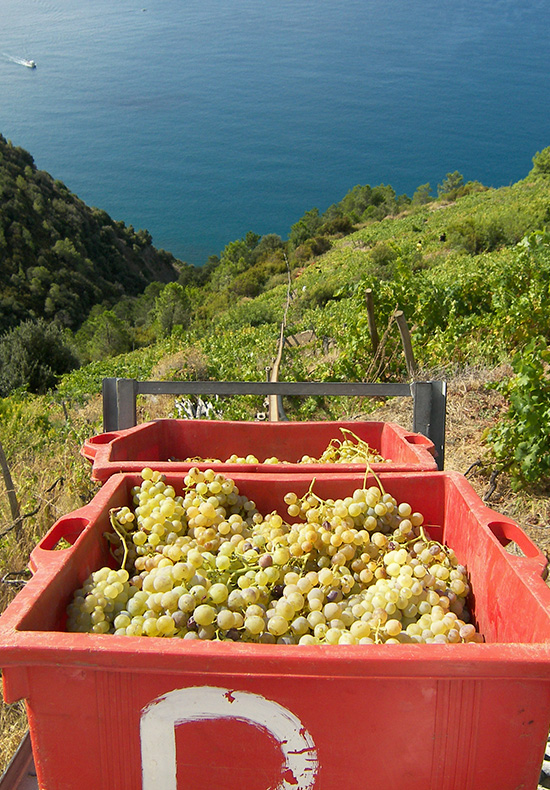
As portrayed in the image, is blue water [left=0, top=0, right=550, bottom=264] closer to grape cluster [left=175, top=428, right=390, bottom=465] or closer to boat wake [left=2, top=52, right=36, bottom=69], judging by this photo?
boat wake [left=2, top=52, right=36, bottom=69]

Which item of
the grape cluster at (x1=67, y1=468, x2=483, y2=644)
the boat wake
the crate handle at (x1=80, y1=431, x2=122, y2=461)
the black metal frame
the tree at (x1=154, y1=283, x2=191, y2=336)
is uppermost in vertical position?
the boat wake

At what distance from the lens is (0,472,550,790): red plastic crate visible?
3.19 feet

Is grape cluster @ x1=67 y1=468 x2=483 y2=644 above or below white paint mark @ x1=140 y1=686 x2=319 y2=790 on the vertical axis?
above

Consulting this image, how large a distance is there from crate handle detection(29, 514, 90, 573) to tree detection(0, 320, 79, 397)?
24.3 metres

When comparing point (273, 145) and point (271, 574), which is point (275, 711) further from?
point (273, 145)

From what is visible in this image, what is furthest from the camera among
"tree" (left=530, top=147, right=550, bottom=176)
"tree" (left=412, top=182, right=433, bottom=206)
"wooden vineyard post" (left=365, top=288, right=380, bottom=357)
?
"tree" (left=412, top=182, right=433, bottom=206)

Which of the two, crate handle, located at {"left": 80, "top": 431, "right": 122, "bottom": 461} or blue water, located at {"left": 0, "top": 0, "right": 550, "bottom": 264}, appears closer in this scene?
crate handle, located at {"left": 80, "top": 431, "right": 122, "bottom": 461}

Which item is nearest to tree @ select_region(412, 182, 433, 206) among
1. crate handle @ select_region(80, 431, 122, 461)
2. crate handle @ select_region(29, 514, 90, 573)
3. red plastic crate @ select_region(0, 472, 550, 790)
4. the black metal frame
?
the black metal frame

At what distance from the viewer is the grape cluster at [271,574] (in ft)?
4.02

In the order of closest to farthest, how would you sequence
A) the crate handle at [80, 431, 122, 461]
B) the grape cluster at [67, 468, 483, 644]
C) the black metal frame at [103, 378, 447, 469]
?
the grape cluster at [67, 468, 483, 644], the crate handle at [80, 431, 122, 461], the black metal frame at [103, 378, 447, 469]

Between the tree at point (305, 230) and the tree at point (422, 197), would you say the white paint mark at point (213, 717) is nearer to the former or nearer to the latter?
the tree at point (305, 230)

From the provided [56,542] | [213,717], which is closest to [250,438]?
[56,542]

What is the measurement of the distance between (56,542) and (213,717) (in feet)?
1.98

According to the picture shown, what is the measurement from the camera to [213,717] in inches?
40.7
